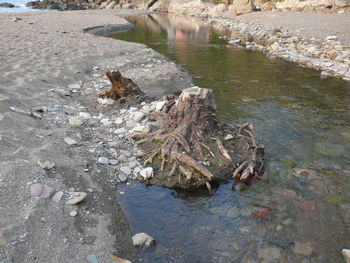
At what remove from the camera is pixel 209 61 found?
1892cm

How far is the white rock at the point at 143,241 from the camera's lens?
504 cm

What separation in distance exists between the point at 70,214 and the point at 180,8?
64.4 metres

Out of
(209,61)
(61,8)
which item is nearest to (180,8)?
(61,8)

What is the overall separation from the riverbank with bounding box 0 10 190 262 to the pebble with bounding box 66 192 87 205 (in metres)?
0.08

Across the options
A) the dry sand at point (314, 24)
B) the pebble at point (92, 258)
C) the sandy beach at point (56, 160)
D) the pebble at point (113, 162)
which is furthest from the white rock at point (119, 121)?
the dry sand at point (314, 24)

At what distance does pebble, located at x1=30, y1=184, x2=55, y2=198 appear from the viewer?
202 inches

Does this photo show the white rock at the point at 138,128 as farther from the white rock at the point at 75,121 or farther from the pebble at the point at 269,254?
the pebble at the point at 269,254

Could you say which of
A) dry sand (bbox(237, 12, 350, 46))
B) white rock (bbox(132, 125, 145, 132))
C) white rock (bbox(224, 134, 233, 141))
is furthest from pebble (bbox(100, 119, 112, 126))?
dry sand (bbox(237, 12, 350, 46))

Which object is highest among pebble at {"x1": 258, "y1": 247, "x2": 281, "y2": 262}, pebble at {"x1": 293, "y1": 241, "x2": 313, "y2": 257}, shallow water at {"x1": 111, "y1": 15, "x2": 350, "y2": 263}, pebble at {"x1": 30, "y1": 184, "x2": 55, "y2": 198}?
pebble at {"x1": 30, "y1": 184, "x2": 55, "y2": 198}

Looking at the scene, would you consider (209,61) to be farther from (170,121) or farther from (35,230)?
(35,230)

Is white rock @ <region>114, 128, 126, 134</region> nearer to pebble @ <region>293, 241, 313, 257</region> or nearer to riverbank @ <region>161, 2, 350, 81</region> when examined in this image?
pebble @ <region>293, 241, 313, 257</region>

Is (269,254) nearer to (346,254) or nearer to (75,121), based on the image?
(346,254)

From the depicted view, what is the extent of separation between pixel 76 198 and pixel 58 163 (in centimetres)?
114

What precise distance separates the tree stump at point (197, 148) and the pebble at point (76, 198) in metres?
1.62
